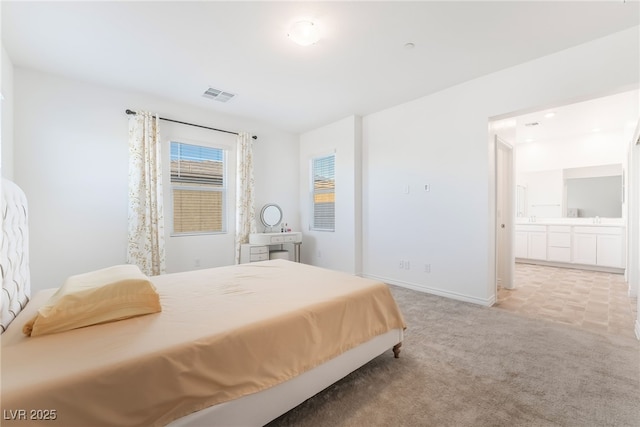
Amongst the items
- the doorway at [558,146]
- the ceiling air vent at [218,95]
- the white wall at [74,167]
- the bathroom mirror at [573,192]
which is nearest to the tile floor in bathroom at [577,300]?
the doorway at [558,146]

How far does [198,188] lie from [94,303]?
315 centimetres

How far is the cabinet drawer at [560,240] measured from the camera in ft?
17.2

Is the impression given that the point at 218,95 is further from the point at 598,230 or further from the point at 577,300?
the point at 598,230

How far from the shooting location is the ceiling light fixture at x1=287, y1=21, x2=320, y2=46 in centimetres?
224

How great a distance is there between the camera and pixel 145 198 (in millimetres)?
3621

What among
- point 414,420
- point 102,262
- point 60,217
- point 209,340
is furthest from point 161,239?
point 414,420

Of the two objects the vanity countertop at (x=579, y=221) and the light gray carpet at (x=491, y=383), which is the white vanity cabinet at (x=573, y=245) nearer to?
the vanity countertop at (x=579, y=221)

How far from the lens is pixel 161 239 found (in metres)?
3.67

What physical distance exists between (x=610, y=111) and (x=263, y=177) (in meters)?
5.75

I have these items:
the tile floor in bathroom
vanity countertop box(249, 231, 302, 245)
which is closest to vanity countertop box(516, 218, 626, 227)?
the tile floor in bathroom

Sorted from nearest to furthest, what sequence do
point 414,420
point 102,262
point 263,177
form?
point 414,420
point 102,262
point 263,177

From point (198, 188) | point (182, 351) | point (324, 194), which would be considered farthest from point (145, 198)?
point (182, 351)

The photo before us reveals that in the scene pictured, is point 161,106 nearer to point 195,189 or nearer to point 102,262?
point 195,189

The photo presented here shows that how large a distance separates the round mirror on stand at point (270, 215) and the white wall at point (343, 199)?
68cm
